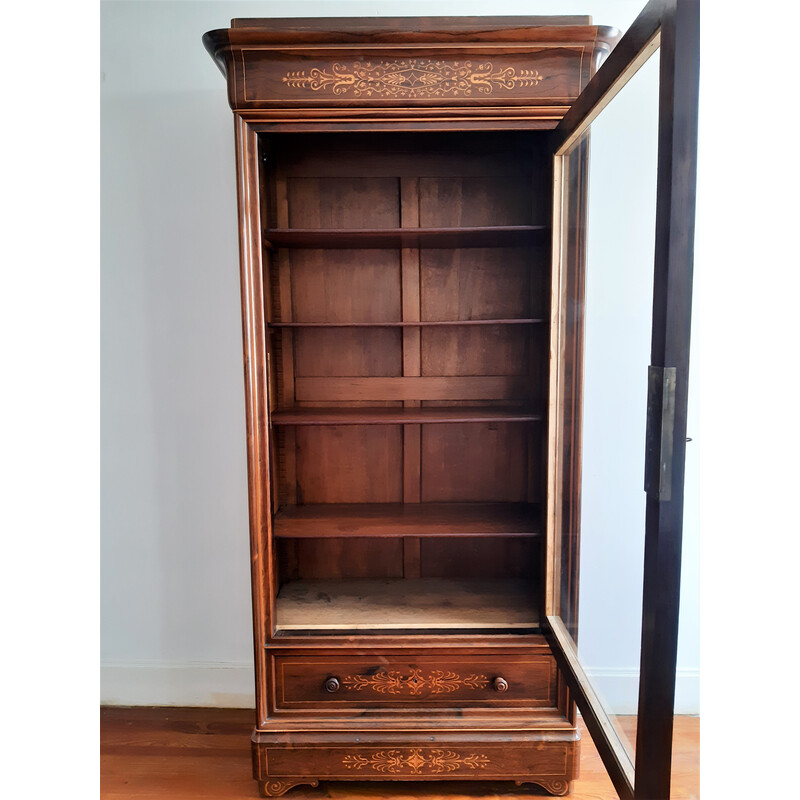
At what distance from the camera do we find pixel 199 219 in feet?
5.56

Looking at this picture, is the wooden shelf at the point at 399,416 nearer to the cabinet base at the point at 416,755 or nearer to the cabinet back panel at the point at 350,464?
the cabinet back panel at the point at 350,464

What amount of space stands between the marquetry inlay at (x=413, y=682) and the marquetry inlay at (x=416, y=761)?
135 millimetres

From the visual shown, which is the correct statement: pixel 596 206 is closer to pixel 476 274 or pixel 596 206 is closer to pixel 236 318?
pixel 476 274

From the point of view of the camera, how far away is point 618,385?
0.97 metres

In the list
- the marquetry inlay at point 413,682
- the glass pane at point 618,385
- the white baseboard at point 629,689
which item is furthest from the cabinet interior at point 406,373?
the white baseboard at point 629,689

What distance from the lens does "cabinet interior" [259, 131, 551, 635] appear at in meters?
1.57

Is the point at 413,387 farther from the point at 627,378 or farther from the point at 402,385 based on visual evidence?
the point at 627,378

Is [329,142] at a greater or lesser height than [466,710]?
greater

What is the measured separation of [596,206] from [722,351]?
68 cm

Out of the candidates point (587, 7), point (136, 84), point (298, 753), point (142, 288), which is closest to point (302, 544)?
point (298, 753)

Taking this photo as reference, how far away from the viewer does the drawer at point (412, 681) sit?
1.45 metres

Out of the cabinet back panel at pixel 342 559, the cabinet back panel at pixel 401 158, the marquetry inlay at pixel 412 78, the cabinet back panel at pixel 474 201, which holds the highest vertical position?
the marquetry inlay at pixel 412 78

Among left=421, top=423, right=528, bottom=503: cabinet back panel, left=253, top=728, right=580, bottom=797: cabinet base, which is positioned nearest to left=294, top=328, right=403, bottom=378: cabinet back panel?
left=421, top=423, right=528, bottom=503: cabinet back panel

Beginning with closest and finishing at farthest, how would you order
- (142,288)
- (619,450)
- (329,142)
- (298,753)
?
1. (619,450)
2. (298,753)
3. (329,142)
4. (142,288)
